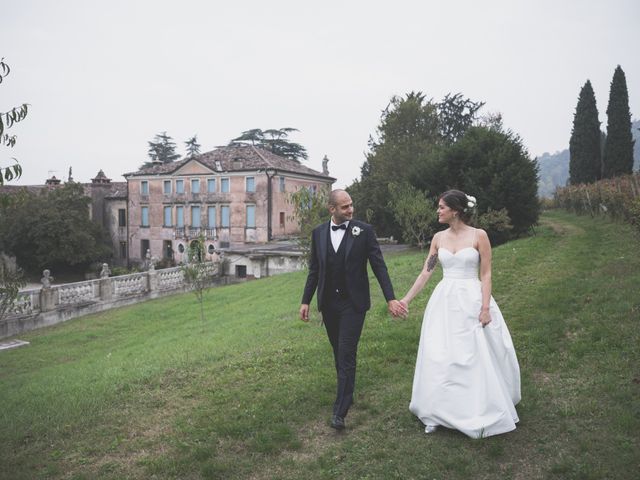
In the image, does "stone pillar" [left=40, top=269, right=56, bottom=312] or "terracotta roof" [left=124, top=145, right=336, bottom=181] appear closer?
"stone pillar" [left=40, top=269, right=56, bottom=312]

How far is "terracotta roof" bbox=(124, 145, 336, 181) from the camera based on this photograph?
140 ft

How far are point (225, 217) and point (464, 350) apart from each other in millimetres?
40404

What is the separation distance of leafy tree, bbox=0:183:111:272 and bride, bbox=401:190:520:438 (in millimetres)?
42229

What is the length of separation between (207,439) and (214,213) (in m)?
40.5

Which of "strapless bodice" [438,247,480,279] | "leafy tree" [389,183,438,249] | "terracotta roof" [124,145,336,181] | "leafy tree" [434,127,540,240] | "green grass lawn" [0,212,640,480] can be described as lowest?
"green grass lawn" [0,212,640,480]

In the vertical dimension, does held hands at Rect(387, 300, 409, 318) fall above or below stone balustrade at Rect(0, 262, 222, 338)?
above

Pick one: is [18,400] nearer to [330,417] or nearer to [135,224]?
[330,417]

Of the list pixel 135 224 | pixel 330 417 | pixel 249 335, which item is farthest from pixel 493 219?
pixel 135 224

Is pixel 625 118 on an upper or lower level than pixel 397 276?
upper

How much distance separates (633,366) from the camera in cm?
592

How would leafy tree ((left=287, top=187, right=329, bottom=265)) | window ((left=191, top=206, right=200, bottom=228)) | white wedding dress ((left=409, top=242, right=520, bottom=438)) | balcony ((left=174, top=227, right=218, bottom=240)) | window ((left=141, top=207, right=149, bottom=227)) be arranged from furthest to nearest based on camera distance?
window ((left=141, top=207, right=149, bottom=227)), window ((left=191, top=206, right=200, bottom=228)), balcony ((left=174, top=227, right=218, bottom=240)), leafy tree ((left=287, top=187, right=329, bottom=265)), white wedding dress ((left=409, top=242, right=520, bottom=438))

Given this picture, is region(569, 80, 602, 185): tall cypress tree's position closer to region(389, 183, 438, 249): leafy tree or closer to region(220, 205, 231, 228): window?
region(389, 183, 438, 249): leafy tree

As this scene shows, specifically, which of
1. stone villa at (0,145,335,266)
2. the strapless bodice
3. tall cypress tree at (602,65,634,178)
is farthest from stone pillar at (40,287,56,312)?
tall cypress tree at (602,65,634,178)

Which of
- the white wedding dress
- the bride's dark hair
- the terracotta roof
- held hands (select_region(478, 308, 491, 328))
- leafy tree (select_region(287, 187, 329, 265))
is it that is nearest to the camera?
the white wedding dress
